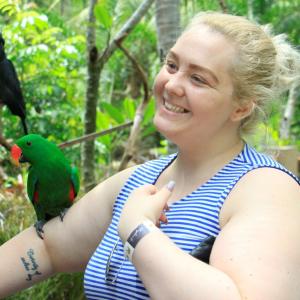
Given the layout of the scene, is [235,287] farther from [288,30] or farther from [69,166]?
[288,30]

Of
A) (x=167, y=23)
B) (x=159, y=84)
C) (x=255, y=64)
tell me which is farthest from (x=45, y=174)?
(x=167, y=23)

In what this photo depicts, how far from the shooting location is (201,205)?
3.19ft

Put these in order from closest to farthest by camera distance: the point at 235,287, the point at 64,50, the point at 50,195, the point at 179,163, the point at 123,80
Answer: the point at 235,287 → the point at 179,163 → the point at 50,195 → the point at 64,50 → the point at 123,80

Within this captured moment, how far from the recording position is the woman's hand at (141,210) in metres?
0.82

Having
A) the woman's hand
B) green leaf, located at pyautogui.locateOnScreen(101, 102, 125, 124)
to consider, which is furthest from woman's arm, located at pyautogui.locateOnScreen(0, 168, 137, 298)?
green leaf, located at pyautogui.locateOnScreen(101, 102, 125, 124)

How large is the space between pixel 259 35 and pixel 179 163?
1.50 ft

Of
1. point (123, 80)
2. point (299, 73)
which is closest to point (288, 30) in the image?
point (123, 80)

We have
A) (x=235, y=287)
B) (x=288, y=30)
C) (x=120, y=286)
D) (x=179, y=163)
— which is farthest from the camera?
(x=288, y=30)

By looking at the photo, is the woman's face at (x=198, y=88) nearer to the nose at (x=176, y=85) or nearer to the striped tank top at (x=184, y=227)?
the nose at (x=176, y=85)

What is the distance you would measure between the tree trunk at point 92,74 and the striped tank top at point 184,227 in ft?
5.06

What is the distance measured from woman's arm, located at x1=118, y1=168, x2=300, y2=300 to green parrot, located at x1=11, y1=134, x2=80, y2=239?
699 millimetres

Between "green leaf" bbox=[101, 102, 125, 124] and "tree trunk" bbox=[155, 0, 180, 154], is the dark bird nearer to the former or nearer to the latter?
"green leaf" bbox=[101, 102, 125, 124]

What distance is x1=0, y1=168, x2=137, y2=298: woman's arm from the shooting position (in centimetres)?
123

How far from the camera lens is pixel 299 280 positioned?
2.50 feet
